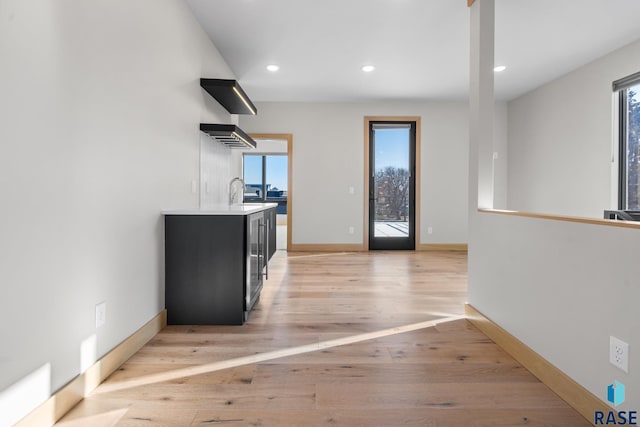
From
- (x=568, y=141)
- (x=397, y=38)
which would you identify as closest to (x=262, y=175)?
(x=397, y=38)

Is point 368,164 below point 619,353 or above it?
above

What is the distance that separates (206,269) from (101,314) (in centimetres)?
85

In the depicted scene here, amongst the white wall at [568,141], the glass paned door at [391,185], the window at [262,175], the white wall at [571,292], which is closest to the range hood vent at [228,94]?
the white wall at [571,292]

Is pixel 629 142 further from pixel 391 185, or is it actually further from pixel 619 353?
pixel 619 353

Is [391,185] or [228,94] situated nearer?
[228,94]

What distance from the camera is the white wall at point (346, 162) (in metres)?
6.39

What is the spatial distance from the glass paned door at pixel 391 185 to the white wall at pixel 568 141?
1.75 metres

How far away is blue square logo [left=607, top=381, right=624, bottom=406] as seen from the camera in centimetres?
138

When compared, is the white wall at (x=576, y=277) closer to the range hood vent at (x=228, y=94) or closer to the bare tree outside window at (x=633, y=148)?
the bare tree outside window at (x=633, y=148)

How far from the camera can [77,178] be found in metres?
1.63

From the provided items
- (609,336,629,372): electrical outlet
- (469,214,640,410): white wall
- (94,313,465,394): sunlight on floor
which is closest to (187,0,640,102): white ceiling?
(469,214,640,410): white wall

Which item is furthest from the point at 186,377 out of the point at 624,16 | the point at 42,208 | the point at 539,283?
the point at 624,16

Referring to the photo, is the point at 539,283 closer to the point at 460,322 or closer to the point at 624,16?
the point at 460,322

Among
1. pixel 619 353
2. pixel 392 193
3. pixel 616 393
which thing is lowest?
pixel 616 393
